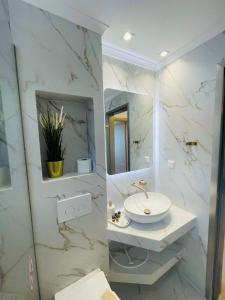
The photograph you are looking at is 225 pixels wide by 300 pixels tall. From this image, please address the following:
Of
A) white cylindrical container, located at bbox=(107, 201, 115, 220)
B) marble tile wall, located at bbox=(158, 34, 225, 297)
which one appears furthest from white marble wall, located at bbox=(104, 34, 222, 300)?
white cylindrical container, located at bbox=(107, 201, 115, 220)

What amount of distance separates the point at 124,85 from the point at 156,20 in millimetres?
568

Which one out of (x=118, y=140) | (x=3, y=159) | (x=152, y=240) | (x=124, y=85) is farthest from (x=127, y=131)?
(x=3, y=159)

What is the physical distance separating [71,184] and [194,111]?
4.23 ft

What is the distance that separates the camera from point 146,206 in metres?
1.53

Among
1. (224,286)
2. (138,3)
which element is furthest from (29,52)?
Result: (224,286)

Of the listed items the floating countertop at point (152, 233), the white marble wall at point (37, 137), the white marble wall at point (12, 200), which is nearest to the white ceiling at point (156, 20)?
the white marble wall at point (37, 137)

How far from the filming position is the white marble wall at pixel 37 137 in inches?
35.0

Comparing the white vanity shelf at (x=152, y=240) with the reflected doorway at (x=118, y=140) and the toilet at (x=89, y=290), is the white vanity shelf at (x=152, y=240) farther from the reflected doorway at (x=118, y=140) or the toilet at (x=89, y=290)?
the reflected doorway at (x=118, y=140)

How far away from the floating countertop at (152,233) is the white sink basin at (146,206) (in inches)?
3.8

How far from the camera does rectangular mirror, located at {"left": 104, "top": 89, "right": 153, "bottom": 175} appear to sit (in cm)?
153

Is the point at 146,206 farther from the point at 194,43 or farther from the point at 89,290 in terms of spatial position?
the point at 194,43

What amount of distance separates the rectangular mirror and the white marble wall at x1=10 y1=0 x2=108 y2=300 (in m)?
0.35

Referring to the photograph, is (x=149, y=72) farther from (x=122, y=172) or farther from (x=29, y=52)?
(x=29, y=52)

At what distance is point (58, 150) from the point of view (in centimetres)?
→ 109
